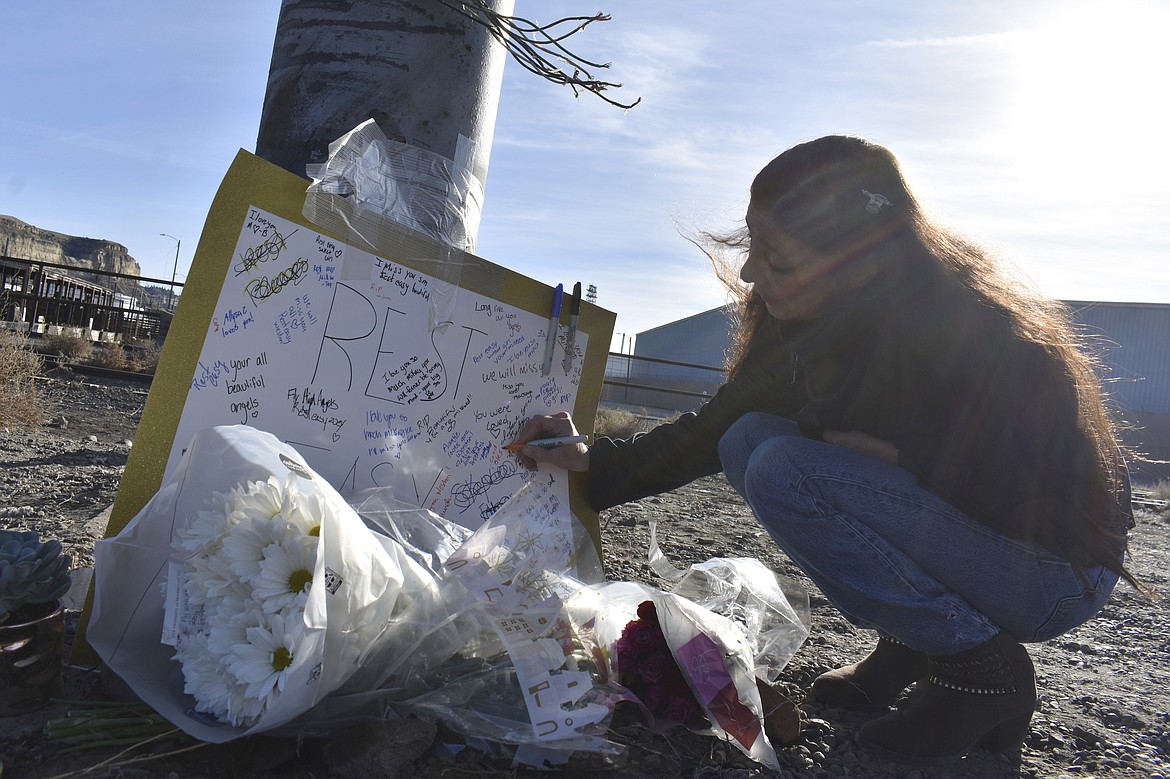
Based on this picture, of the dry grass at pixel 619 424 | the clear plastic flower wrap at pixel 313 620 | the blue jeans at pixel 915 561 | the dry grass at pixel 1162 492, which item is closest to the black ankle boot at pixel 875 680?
the blue jeans at pixel 915 561

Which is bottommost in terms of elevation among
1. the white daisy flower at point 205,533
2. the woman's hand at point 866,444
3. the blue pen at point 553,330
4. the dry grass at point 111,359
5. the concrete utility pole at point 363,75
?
the dry grass at point 111,359

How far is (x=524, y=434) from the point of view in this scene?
2.19 m

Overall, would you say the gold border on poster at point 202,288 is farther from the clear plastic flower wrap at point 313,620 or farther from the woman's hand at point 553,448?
the woman's hand at point 553,448

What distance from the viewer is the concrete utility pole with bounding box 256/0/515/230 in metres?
2.06

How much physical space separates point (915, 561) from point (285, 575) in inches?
47.4

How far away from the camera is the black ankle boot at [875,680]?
1775 mm

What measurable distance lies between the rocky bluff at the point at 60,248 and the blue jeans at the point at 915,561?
174 ft

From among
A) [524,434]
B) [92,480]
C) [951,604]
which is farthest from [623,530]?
[92,480]

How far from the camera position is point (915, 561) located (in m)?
1.60

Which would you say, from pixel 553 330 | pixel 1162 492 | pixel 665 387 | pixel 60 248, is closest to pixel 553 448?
pixel 553 330

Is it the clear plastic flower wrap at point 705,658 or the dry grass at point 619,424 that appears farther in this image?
the dry grass at point 619,424

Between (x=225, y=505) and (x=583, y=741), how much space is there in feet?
2.32

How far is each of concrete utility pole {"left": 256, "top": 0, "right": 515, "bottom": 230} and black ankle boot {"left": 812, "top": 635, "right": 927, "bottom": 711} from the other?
5.46ft

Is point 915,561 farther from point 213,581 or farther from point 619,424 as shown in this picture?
point 619,424
